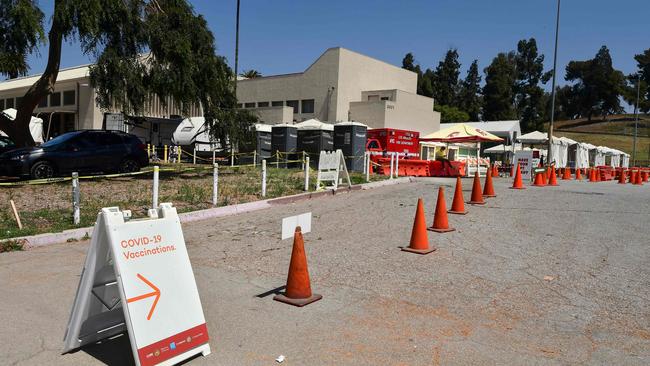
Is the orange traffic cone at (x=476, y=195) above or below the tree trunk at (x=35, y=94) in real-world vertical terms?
below

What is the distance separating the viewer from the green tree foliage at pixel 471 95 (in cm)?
8625

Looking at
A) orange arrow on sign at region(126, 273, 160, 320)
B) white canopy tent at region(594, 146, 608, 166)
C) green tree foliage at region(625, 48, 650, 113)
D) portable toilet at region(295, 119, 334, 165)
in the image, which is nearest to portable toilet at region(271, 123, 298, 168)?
portable toilet at region(295, 119, 334, 165)

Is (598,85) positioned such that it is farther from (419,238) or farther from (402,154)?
(419,238)

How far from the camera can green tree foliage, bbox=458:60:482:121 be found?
283 ft

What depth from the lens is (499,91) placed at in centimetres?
8481

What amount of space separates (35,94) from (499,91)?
79.0 meters

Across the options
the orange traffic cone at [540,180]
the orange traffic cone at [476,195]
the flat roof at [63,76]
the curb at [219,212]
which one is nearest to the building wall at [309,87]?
the flat roof at [63,76]

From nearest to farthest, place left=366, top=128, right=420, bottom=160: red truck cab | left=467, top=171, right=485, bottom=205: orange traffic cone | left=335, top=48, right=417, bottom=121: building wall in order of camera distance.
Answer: left=467, top=171, right=485, bottom=205: orange traffic cone
left=366, top=128, right=420, bottom=160: red truck cab
left=335, top=48, right=417, bottom=121: building wall

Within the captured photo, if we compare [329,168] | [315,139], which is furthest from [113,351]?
[315,139]

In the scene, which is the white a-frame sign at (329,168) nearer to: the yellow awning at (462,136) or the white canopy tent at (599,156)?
the yellow awning at (462,136)

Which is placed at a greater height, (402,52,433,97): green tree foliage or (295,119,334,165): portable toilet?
(402,52,433,97): green tree foliage

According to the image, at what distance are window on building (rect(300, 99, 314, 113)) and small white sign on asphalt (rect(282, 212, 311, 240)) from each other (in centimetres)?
3728

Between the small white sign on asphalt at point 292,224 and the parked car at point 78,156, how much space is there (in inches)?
467

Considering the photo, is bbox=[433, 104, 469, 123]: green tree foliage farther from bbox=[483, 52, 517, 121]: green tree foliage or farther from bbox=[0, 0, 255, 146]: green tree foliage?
bbox=[0, 0, 255, 146]: green tree foliage
